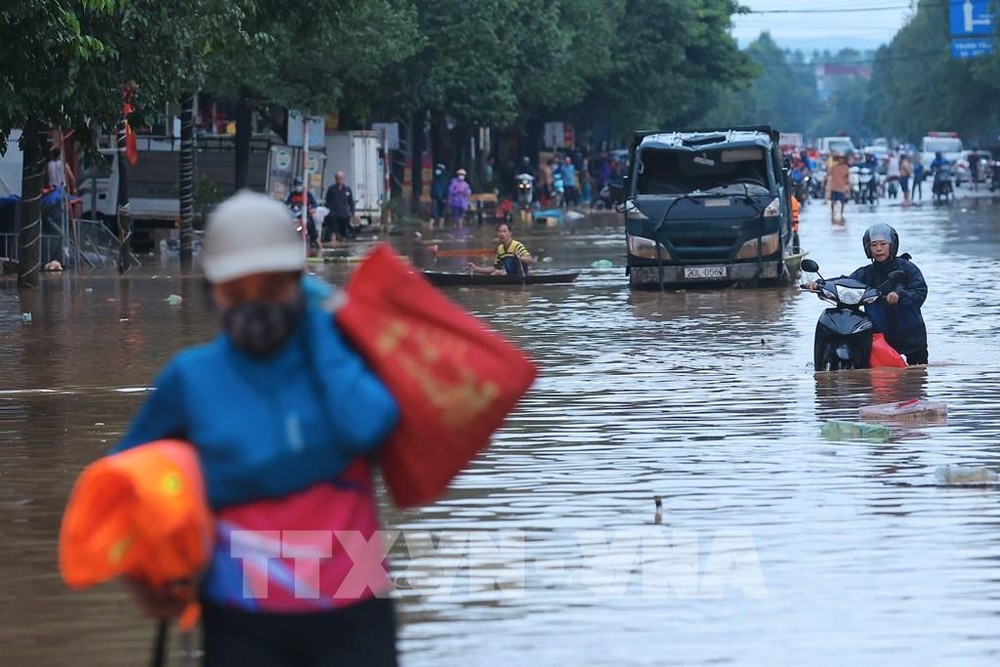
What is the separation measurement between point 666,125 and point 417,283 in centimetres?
9771

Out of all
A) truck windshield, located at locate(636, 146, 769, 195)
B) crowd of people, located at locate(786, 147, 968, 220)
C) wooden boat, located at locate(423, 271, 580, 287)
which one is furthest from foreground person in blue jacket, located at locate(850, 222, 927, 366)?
crowd of people, located at locate(786, 147, 968, 220)

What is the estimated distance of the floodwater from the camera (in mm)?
6820

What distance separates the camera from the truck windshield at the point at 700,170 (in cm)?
2772

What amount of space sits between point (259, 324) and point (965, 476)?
6445mm

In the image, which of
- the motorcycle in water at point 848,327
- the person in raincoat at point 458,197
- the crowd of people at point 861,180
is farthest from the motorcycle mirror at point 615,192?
the motorcycle in water at point 848,327

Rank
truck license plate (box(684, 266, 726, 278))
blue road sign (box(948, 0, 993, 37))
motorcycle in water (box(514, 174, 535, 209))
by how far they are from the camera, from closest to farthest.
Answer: truck license plate (box(684, 266, 726, 278))
motorcycle in water (box(514, 174, 535, 209))
blue road sign (box(948, 0, 993, 37))

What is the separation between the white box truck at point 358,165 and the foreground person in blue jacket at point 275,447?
153ft

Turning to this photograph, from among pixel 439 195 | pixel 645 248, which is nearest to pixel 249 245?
pixel 645 248

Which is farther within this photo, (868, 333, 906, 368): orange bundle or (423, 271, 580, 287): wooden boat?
(423, 271, 580, 287): wooden boat

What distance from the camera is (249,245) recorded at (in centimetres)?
402

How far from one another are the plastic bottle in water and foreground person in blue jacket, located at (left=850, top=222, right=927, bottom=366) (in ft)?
13.9

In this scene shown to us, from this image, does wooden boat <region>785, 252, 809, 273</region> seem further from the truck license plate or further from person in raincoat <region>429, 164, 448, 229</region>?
person in raincoat <region>429, 164, 448, 229</region>

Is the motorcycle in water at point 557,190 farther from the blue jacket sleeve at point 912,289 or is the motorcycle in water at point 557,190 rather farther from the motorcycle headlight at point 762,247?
the blue jacket sleeve at point 912,289

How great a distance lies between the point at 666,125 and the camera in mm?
101000
